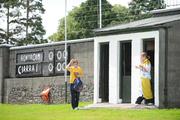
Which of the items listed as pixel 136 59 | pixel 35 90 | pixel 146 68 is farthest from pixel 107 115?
pixel 35 90

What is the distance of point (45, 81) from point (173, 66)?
36.2 ft

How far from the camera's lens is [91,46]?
88.2 ft

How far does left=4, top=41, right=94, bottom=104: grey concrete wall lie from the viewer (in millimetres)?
27047

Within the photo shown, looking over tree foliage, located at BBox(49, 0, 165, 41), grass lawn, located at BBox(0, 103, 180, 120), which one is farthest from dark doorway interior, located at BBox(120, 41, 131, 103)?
tree foliage, located at BBox(49, 0, 165, 41)

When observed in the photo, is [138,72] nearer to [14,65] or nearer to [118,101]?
[118,101]

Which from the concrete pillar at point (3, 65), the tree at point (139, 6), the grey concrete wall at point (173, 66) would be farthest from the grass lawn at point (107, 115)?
the tree at point (139, 6)

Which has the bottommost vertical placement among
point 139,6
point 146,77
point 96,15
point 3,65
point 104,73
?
point 146,77

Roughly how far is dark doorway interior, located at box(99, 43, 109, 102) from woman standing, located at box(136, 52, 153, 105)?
2531mm

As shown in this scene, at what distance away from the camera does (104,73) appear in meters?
22.8

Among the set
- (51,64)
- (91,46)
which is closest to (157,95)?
(91,46)

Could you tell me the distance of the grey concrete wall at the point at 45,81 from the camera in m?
27.0

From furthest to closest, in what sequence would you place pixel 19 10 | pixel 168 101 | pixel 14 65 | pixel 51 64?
pixel 19 10
pixel 14 65
pixel 51 64
pixel 168 101

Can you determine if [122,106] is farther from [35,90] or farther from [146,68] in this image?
[35,90]

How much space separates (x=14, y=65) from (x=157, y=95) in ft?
44.9
